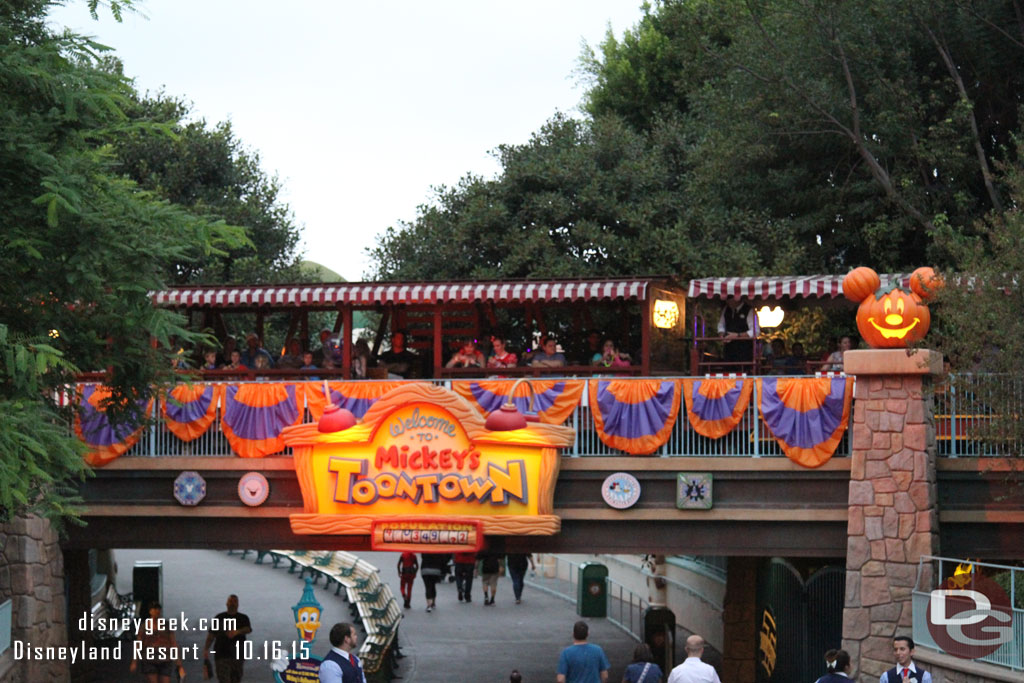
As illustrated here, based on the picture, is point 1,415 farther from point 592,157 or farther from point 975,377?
point 592,157

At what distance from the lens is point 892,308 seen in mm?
17484

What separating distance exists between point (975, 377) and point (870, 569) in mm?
2923

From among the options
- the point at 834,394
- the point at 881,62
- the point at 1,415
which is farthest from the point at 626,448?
the point at 881,62

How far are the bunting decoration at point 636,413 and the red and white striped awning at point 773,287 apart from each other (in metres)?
2.40

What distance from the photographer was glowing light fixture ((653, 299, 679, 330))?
21.5 m

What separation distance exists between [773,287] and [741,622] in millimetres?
7224

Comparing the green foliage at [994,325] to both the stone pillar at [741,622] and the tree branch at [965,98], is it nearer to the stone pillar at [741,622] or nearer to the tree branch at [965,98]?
the stone pillar at [741,622]

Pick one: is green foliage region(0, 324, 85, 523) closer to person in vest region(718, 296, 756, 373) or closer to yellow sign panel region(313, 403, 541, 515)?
yellow sign panel region(313, 403, 541, 515)

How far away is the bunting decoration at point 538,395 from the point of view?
1886 cm

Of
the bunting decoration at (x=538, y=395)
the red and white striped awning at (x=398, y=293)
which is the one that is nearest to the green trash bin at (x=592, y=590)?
the red and white striped awning at (x=398, y=293)

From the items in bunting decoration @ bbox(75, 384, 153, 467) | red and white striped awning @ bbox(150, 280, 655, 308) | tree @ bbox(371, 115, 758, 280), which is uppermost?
tree @ bbox(371, 115, 758, 280)

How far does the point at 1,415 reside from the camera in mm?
12812

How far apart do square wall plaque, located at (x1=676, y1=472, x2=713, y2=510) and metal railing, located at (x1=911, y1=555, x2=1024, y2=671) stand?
3054 mm

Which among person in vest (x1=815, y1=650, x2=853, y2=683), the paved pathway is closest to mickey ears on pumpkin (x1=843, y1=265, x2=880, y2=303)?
person in vest (x1=815, y1=650, x2=853, y2=683)
